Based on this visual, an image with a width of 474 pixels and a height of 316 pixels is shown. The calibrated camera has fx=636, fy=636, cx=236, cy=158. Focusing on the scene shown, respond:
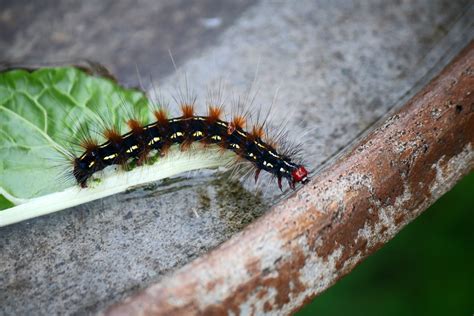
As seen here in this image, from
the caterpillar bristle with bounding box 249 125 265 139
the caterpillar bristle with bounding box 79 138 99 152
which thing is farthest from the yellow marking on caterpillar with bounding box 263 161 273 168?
the caterpillar bristle with bounding box 79 138 99 152

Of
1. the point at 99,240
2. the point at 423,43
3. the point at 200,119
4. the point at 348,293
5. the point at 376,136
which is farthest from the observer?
the point at 423,43

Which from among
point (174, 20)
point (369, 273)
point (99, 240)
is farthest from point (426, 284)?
point (174, 20)

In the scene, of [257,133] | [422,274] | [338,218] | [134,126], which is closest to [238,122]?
[257,133]

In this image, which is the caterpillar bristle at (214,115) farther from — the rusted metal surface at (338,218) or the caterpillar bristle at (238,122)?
the rusted metal surface at (338,218)

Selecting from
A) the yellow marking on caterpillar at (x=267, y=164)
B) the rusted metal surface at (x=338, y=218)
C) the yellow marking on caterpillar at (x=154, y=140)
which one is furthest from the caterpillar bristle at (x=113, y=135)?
the rusted metal surface at (x=338, y=218)

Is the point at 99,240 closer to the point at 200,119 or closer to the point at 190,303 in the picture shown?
the point at 200,119

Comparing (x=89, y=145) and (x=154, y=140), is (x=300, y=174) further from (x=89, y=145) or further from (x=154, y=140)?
(x=89, y=145)
